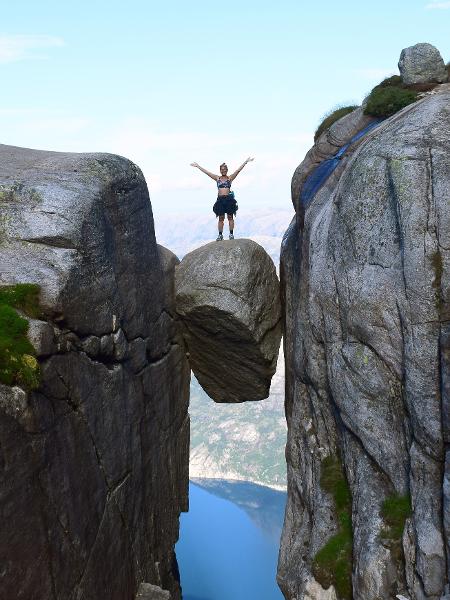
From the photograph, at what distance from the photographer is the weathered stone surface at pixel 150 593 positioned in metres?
21.5

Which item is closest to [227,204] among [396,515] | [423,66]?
[423,66]

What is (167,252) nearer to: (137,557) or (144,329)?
(144,329)

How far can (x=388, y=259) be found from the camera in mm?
17781

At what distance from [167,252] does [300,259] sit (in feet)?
20.4

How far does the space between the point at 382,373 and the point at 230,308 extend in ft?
29.2

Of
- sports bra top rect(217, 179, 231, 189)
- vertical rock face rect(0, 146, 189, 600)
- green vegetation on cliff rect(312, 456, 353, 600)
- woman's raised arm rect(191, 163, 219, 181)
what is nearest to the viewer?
vertical rock face rect(0, 146, 189, 600)

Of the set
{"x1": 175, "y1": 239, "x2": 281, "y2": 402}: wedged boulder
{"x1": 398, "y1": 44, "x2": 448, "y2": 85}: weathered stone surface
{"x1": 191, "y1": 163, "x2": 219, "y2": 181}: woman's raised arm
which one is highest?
{"x1": 398, "y1": 44, "x2": 448, "y2": 85}: weathered stone surface

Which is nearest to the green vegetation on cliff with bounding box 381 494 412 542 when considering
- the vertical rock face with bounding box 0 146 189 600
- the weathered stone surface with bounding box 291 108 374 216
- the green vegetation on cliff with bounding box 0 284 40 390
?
the vertical rock face with bounding box 0 146 189 600

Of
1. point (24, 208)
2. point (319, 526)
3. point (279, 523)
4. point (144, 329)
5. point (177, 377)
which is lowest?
point (279, 523)

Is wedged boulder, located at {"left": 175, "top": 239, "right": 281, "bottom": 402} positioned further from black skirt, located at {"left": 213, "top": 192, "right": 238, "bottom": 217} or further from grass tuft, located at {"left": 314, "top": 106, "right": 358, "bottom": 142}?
grass tuft, located at {"left": 314, "top": 106, "right": 358, "bottom": 142}

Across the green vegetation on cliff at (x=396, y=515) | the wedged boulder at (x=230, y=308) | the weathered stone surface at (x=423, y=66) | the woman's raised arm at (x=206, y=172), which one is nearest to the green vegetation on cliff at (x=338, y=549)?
the green vegetation on cliff at (x=396, y=515)

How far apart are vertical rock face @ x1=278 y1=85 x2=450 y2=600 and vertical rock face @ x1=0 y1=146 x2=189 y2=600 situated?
19.5 feet

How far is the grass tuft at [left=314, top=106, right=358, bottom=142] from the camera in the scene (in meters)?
26.8

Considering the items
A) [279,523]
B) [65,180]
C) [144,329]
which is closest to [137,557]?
[144,329]
